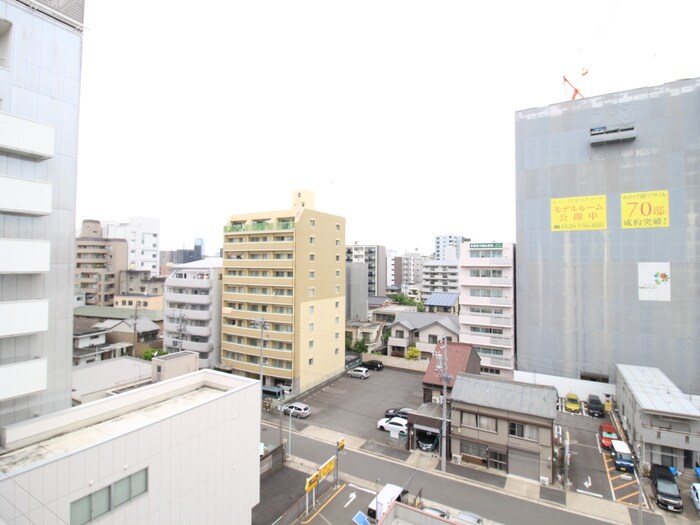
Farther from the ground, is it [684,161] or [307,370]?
[684,161]

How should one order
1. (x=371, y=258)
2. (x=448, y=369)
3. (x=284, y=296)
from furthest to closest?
(x=371, y=258), (x=284, y=296), (x=448, y=369)

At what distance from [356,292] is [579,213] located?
32.8 metres

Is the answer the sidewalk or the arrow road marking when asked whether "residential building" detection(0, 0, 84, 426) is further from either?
the arrow road marking

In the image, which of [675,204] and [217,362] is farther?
[217,362]

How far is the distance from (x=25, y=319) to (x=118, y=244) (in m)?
64.2

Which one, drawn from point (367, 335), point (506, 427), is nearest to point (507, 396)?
point (506, 427)

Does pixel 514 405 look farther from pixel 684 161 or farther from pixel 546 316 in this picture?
pixel 684 161

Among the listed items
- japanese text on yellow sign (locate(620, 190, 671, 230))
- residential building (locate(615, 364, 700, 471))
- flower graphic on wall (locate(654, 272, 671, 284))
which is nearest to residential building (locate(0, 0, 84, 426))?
residential building (locate(615, 364, 700, 471))

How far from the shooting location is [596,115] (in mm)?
32469

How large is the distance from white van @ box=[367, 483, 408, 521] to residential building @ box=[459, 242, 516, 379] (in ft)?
70.4

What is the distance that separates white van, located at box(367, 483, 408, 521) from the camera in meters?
16.8

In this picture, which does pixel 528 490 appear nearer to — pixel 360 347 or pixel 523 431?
pixel 523 431

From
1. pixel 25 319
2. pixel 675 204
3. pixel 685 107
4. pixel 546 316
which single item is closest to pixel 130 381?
pixel 25 319

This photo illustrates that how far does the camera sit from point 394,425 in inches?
1018
